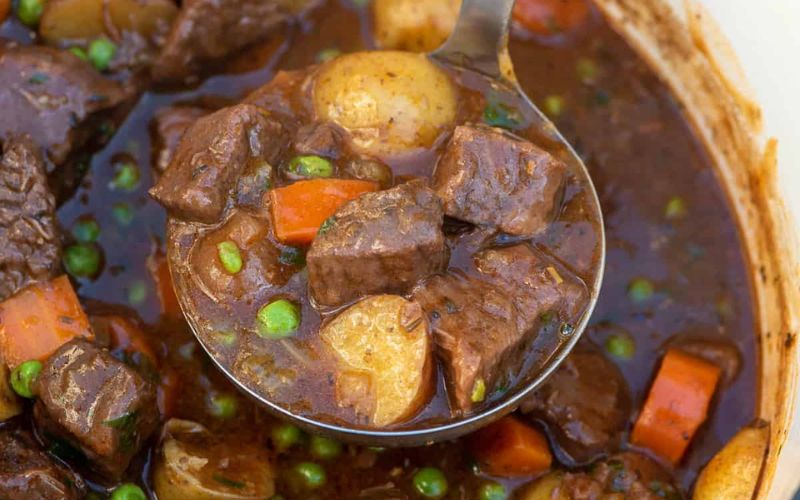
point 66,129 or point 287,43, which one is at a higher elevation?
point 287,43

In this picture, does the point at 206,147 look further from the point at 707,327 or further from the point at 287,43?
the point at 707,327

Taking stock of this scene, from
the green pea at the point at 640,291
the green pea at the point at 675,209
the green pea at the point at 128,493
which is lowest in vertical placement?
the green pea at the point at 128,493

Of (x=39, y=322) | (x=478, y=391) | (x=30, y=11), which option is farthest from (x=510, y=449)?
(x=30, y=11)

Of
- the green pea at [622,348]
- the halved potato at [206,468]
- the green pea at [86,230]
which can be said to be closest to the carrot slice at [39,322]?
the green pea at [86,230]

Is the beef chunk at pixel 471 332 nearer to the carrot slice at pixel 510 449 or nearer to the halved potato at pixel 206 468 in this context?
the carrot slice at pixel 510 449

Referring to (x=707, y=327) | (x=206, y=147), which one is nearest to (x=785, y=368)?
(x=707, y=327)

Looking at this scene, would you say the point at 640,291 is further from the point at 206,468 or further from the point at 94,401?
the point at 94,401

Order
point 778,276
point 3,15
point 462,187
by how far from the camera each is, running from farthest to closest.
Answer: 1. point 3,15
2. point 778,276
3. point 462,187
